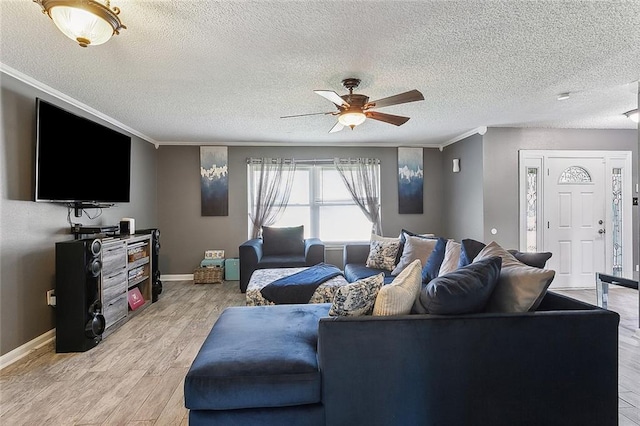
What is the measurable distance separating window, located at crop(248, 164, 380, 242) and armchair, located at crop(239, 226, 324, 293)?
1.72 feet

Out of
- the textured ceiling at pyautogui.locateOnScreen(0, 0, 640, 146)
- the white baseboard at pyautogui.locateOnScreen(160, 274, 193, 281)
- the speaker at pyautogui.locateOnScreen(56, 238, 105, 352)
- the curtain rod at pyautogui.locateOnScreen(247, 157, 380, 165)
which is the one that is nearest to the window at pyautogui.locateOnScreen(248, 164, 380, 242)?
the curtain rod at pyautogui.locateOnScreen(247, 157, 380, 165)

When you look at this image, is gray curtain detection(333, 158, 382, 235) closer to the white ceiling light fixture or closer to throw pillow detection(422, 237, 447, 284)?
throw pillow detection(422, 237, 447, 284)

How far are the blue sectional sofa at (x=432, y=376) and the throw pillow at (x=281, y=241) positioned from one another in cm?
375

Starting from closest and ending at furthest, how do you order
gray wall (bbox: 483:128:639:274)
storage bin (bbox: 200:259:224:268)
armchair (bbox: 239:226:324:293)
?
1. armchair (bbox: 239:226:324:293)
2. gray wall (bbox: 483:128:639:274)
3. storage bin (bbox: 200:259:224:268)

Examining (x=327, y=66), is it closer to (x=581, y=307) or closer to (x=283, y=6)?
(x=283, y=6)

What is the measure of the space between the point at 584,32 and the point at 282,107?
269 centimetres

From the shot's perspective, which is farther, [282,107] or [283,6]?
[282,107]

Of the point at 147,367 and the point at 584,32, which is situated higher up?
the point at 584,32

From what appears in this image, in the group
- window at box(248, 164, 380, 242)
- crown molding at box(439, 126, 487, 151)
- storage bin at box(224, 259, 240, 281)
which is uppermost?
crown molding at box(439, 126, 487, 151)

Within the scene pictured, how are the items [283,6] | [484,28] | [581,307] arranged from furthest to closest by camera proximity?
1. [484,28]
2. [283,6]
3. [581,307]

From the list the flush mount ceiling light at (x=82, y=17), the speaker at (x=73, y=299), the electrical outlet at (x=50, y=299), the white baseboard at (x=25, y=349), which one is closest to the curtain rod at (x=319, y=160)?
the speaker at (x=73, y=299)

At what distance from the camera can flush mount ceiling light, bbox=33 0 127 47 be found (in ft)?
5.21

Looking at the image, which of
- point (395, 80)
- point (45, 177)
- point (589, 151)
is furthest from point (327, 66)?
point (589, 151)

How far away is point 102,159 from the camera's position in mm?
3629
